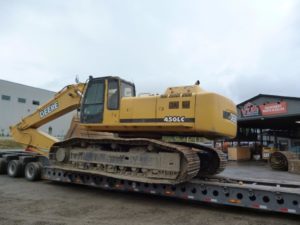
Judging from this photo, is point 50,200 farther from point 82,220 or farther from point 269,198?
point 269,198

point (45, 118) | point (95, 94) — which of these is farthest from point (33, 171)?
point (95, 94)

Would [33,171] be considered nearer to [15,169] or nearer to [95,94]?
[15,169]

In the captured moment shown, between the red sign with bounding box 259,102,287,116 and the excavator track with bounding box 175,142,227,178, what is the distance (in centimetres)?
1490

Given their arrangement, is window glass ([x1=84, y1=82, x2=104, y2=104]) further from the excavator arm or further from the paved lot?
the paved lot

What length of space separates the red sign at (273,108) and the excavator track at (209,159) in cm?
1490

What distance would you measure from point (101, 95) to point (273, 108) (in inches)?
679

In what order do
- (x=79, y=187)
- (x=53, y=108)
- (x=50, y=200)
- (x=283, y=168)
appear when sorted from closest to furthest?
(x=50, y=200) < (x=79, y=187) < (x=53, y=108) < (x=283, y=168)

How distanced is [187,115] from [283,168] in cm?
1485

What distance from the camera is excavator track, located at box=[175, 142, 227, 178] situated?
9.64 metres

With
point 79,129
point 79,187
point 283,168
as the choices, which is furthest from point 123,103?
point 283,168

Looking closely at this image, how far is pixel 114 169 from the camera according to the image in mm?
9516

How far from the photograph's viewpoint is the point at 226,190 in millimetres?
7969

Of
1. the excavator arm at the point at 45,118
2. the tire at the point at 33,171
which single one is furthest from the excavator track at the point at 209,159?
the tire at the point at 33,171

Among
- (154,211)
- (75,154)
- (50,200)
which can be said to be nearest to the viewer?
(154,211)
